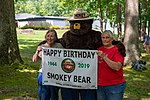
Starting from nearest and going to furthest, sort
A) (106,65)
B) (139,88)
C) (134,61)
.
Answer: (106,65), (139,88), (134,61)

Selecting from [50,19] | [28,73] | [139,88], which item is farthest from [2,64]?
[50,19]

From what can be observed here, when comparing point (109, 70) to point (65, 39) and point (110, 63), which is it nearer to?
point (110, 63)

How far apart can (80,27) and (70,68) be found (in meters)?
0.66

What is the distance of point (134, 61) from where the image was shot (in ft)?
44.4

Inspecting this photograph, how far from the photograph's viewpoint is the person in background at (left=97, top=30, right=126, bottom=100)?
455 centimetres

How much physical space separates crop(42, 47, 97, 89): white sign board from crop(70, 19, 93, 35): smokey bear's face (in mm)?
276

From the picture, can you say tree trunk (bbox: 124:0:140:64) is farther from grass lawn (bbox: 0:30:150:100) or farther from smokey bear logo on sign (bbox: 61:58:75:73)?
smokey bear logo on sign (bbox: 61:58:75:73)

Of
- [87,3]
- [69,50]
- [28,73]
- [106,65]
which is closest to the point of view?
[106,65]

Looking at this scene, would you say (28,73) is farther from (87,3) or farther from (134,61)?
(87,3)

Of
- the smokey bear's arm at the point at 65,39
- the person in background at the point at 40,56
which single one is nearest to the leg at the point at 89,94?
the person in background at the point at 40,56

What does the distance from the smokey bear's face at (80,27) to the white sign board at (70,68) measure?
276 millimetres

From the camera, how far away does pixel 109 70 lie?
4.64 m

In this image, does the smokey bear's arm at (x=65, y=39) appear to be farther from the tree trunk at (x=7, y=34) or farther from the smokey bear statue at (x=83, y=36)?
the tree trunk at (x=7, y=34)

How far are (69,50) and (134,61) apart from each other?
8.97m
